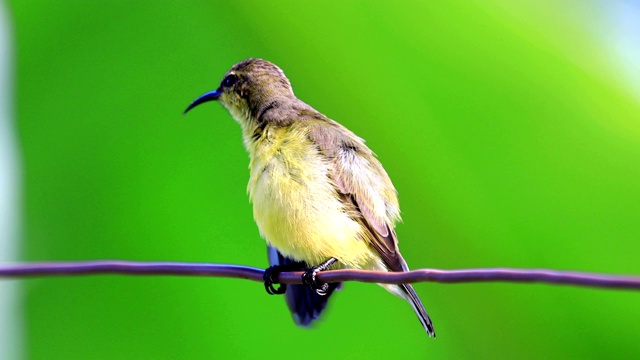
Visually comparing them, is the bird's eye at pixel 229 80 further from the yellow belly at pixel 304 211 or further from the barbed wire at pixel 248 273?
the barbed wire at pixel 248 273

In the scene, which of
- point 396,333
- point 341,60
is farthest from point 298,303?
point 341,60

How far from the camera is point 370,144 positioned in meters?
5.27

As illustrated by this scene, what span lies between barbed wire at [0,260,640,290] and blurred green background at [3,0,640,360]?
2340 mm

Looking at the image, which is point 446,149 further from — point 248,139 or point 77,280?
point 77,280

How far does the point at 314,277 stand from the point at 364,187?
2.55ft

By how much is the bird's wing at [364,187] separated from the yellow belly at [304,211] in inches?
1.8

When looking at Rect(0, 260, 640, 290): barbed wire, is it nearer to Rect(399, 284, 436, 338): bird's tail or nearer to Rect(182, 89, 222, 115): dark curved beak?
Rect(399, 284, 436, 338): bird's tail

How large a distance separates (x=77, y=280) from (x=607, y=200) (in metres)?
3.28

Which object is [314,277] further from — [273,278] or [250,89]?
[250,89]

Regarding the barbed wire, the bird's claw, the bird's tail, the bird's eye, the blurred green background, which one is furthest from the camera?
the blurred green background

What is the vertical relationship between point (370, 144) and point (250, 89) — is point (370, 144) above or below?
below

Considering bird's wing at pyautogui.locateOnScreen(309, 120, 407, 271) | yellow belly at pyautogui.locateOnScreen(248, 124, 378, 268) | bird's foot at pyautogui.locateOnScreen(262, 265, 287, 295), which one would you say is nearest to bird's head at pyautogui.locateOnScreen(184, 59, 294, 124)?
bird's wing at pyautogui.locateOnScreen(309, 120, 407, 271)

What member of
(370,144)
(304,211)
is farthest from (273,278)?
(370,144)

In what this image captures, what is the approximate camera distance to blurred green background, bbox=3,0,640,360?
5.04m
